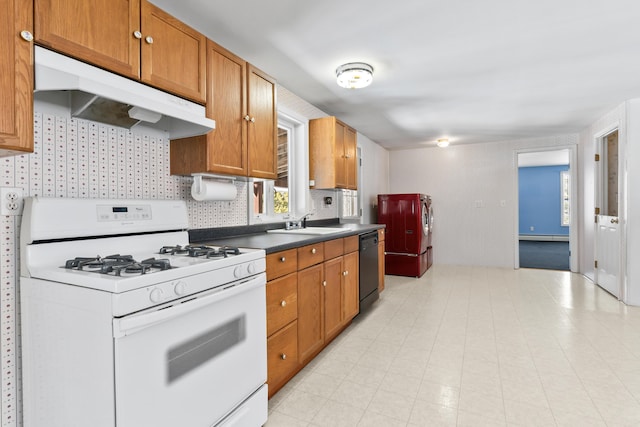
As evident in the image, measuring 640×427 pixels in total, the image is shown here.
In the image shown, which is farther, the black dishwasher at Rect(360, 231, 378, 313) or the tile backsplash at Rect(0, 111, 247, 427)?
the black dishwasher at Rect(360, 231, 378, 313)

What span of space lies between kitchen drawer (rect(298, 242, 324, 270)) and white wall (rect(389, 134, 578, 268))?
4.51 meters

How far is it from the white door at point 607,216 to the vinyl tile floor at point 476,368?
1.61 ft

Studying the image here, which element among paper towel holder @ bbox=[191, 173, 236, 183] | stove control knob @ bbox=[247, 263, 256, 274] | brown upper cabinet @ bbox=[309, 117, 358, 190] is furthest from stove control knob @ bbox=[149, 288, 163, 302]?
brown upper cabinet @ bbox=[309, 117, 358, 190]

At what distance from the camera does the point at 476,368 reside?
2.25 metres

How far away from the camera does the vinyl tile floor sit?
1767mm

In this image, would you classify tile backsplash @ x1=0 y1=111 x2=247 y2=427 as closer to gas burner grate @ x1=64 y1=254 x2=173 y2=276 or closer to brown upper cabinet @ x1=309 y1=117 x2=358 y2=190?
gas burner grate @ x1=64 y1=254 x2=173 y2=276

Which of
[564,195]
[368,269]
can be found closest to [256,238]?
[368,269]

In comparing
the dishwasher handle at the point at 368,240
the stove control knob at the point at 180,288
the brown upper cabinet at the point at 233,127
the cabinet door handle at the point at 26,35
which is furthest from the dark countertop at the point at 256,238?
the cabinet door handle at the point at 26,35

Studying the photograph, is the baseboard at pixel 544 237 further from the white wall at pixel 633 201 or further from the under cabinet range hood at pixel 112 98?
the under cabinet range hood at pixel 112 98

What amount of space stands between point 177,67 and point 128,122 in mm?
383

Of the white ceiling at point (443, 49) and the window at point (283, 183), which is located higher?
the white ceiling at point (443, 49)

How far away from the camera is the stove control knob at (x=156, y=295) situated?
109 centimetres

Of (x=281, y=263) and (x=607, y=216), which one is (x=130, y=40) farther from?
(x=607, y=216)

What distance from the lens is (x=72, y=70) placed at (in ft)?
4.18
